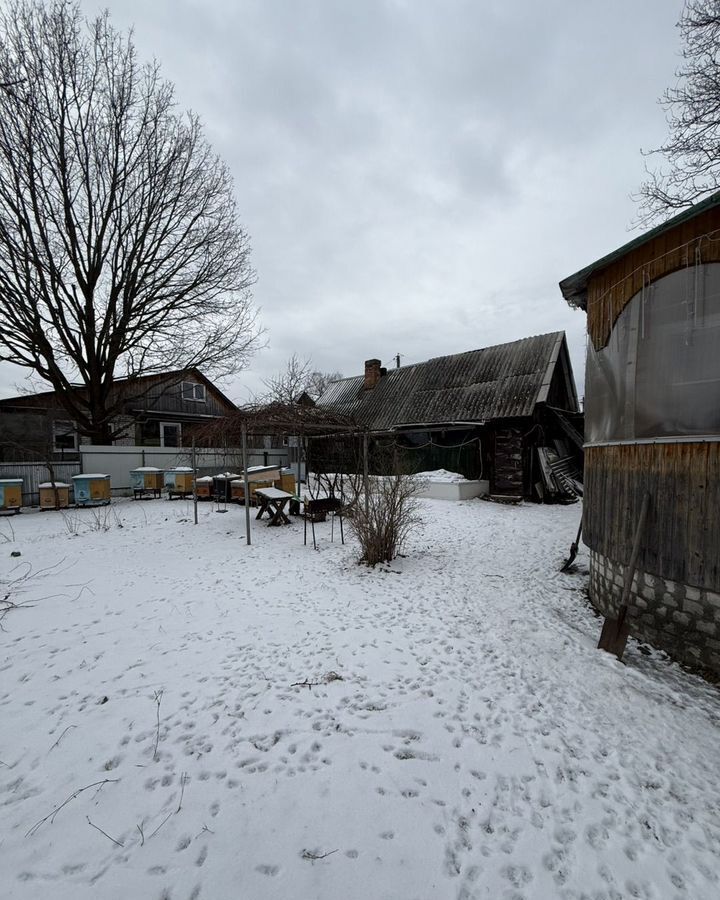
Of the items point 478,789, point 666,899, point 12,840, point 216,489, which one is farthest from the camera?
point 216,489

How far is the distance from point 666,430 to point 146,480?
15.3 m

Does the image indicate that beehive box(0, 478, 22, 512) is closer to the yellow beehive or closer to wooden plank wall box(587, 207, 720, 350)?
the yellow beehive

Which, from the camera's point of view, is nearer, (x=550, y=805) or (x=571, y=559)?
(x=550, y=805)

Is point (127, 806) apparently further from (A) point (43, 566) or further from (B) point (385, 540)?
(A) point (43, 566)

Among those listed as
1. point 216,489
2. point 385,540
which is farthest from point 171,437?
point 385,540

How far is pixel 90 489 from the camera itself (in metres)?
12.5

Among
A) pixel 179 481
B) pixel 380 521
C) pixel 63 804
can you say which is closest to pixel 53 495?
pixel 179 481

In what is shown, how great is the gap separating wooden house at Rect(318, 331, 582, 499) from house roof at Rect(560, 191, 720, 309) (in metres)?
6.98

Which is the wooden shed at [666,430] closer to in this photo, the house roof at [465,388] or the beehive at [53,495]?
the house roof at [465,388]

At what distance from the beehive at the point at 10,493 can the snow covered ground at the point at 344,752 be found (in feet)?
28.8

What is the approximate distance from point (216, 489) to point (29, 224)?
33.4 ft

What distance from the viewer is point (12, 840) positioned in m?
1.97

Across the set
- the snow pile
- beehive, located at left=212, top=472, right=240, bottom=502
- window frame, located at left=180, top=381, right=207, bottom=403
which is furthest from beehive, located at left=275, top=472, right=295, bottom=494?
window frame, located at left=180, top=381, right=207, bottom=403

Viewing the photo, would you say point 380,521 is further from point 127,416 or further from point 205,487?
point 127,416
